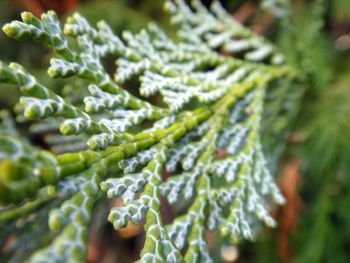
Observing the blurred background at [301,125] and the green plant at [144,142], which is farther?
the blurred background at [301,125]

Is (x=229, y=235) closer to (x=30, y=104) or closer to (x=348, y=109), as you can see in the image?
(x=30, y=104)

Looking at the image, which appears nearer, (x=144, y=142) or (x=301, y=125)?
(x=144, y=142)

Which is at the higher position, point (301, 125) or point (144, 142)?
point (144, 142)

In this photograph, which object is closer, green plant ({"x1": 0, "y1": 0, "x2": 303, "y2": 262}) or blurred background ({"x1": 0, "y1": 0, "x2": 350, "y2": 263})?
green plant ({"x1": 0, "y1": 0, "x2": 303, "y2": 262})

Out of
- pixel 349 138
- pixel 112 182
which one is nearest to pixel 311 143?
pixel 349 138
